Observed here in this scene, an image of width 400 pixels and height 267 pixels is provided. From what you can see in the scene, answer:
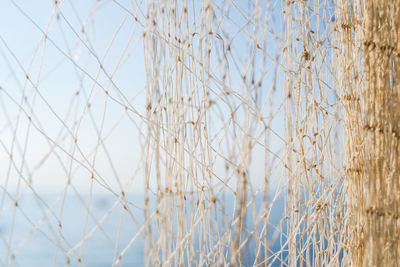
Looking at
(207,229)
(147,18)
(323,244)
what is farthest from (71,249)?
(323,244)

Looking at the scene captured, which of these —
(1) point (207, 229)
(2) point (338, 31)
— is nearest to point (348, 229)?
(1) point (207, 229)

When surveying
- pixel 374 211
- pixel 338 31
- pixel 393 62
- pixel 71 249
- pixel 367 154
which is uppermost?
pixel 338 31

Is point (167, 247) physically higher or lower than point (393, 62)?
lower

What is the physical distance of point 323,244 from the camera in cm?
110

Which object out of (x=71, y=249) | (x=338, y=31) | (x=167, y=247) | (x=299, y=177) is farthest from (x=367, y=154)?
(x=71, y=249)

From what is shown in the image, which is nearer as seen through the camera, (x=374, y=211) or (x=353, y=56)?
(x=374, y=211)

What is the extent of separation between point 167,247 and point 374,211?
0.47 meters

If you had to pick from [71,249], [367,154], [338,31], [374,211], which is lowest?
[71,249]

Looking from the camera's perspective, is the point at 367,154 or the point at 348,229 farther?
the point at 348,229

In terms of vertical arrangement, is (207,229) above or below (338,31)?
below

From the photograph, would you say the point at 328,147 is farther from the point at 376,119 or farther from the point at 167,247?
the point at 167,247

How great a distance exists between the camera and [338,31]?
3.64 ft

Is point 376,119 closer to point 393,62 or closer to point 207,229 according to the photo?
A: point 393,62

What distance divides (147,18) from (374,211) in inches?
26.5
